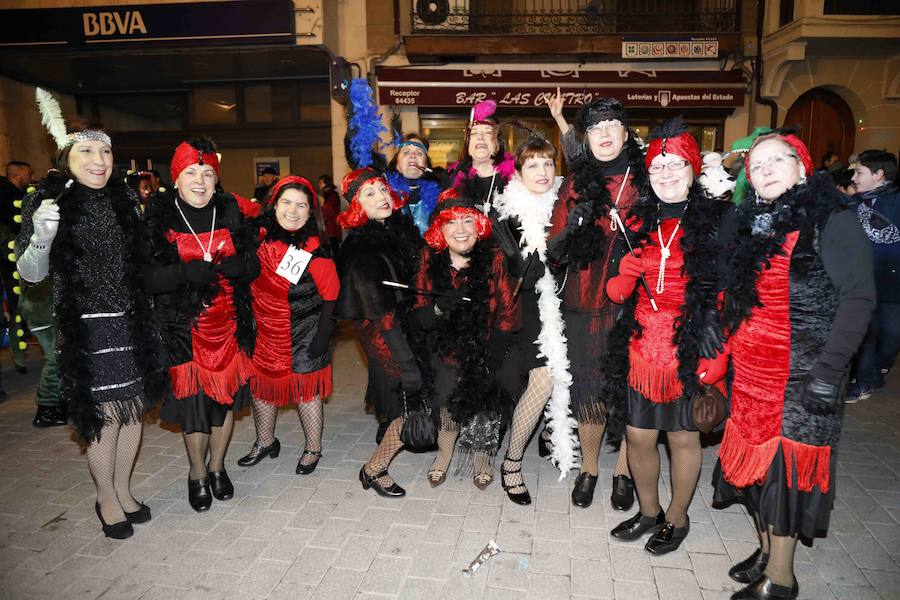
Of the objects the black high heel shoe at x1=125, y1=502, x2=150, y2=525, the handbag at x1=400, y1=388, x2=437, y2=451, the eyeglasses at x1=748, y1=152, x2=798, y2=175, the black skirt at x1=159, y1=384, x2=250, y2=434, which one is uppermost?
the eyeglasses at x1=748, y1=152, x2=798, y2=175

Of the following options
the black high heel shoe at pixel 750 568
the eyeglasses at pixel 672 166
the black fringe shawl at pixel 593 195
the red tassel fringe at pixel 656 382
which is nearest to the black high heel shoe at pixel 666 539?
the black high heel shoe at pixel 750 568

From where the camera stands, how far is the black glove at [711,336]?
2.45 metres

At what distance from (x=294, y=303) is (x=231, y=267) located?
1.69ft

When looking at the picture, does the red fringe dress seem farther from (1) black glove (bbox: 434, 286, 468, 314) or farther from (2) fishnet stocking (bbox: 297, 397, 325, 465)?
(1) black glove (bbox: 434, 286, 468, 314)

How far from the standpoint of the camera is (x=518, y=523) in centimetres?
309

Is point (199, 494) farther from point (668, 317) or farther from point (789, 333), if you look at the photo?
point (789, 333)

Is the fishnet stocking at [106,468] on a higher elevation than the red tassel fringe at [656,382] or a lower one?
lower

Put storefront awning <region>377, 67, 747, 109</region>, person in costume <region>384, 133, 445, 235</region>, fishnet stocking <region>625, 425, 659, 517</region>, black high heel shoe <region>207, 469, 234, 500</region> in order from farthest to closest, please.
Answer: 1. storefront awning <region>377, 67, 747, 109</region>
2. person in costume <region>384, 133, 445, 235</region>
3. black high heel shoe <region>207, 469, 234, 500</region>
4. fishnet stocking <region>625, 425, 659, 517</region>

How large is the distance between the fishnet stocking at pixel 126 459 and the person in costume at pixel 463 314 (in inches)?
65.3

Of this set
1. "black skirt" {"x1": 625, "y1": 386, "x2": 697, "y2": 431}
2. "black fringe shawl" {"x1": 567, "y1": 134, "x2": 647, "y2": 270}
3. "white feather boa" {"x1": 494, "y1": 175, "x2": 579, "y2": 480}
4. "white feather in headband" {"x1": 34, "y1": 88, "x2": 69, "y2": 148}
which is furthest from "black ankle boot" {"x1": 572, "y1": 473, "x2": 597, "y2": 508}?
"white feather in headband" {"x1": 34, "y1": 88, "x2": 69, "y2": 148}

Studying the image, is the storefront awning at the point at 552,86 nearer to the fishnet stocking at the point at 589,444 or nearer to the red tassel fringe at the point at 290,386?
the red tassel fringe at the point at 290,386

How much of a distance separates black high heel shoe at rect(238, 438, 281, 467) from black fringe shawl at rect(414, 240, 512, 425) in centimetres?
151

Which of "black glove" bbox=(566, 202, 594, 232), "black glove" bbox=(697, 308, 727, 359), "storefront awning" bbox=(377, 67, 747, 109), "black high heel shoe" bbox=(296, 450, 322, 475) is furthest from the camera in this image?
"storefront awning" bbox=(377, 67, 747, 109)

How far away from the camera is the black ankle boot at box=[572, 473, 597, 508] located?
326cm
